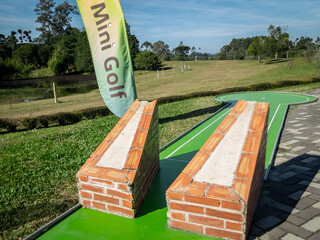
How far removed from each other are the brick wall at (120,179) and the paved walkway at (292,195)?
5.20 feet

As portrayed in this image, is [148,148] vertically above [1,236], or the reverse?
[148,148]

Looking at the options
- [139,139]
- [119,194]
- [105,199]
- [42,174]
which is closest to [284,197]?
[139,139]

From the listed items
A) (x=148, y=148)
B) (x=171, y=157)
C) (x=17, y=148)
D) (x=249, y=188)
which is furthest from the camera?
(x=17, y=148)

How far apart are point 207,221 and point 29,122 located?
12629mm

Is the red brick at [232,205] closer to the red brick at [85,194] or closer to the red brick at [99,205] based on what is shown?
the red brick at [99,205]

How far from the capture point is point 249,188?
8.62 feet

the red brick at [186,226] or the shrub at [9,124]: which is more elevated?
the red brick at [186,226]

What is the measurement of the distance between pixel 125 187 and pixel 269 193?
244 centimetres

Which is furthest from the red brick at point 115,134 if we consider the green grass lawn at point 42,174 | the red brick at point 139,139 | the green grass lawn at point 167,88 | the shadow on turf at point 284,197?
the green grass lawn at point 167,88

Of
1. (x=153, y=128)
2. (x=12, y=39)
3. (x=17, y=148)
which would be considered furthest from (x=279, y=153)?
(x=12, y=39)

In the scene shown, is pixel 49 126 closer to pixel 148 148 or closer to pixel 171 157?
pixel 171 157

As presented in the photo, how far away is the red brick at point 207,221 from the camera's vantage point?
272 cm

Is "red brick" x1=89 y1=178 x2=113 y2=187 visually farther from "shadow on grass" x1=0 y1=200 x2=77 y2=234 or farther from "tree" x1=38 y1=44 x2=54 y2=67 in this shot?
"tree" x1=38 y1=44 x2=54 y2=67

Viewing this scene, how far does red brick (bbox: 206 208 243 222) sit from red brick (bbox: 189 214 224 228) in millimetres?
70
